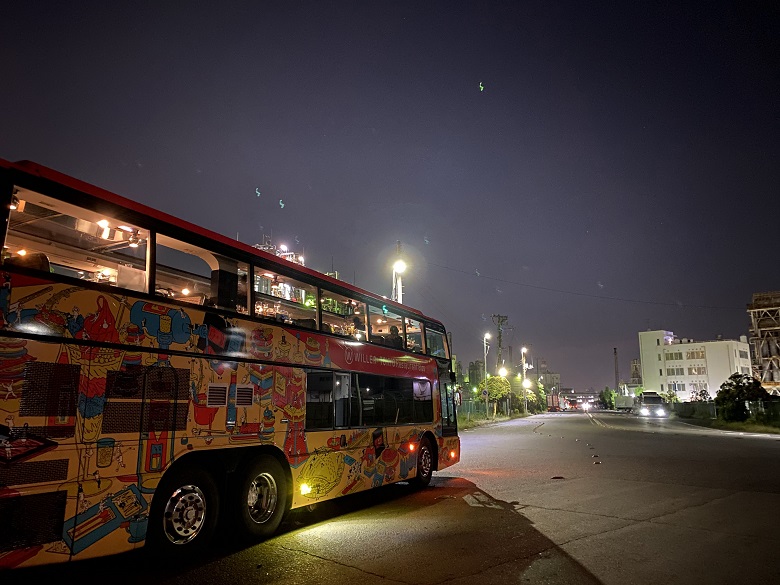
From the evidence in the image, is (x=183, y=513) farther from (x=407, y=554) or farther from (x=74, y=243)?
(x=74, y=243)

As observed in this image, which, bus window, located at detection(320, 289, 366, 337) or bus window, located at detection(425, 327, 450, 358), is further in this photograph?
bus window, located at detection(425, 327, 450, 358)

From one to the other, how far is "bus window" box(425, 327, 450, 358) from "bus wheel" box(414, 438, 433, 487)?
7.13 feet

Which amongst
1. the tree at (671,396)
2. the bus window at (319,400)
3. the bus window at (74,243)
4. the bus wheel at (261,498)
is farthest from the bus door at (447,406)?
the tree at (671,396)

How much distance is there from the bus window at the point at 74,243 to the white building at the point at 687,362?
97.4 metres

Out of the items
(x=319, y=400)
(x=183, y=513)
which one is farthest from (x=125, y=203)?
(x=319, y=400)

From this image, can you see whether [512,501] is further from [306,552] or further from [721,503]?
[306,552]

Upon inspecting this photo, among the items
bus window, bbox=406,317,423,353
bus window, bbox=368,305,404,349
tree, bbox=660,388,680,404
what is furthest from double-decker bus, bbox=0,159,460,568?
tree, bbox=660,388,680,404

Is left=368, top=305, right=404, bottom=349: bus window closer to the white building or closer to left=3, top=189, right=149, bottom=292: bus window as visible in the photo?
left=3, top=189, right=149, bottom=292: bus window

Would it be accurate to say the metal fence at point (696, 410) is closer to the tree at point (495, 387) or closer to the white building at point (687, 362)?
the tree at point (495, 387)

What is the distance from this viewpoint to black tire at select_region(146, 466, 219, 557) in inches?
238

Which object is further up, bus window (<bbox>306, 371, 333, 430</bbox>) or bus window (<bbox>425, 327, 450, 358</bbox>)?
bus window (<bbox>425, 327, 450, 358</bbox>)

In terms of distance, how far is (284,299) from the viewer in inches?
339

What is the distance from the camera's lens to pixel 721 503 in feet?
30.7

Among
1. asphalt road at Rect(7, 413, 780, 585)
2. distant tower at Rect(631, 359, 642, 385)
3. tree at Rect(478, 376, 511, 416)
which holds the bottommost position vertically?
asphalt road at Rect(7, 413, 780, 585)
